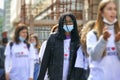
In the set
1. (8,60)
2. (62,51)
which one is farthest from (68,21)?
(8,60)

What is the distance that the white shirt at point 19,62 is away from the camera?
11945 millimetres

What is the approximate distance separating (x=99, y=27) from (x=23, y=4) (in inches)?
544

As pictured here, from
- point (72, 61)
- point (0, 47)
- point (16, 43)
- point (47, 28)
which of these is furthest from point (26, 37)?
point (47, 28)

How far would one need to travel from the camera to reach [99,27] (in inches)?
265

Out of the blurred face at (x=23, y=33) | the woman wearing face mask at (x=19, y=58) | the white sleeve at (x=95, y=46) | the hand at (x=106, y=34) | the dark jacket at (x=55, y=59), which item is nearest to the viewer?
the hand at (x=106, y=34)

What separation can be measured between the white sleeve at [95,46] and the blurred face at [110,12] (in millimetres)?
279

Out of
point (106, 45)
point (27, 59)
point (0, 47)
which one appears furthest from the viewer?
point (0, 47)

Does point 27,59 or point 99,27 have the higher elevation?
point 99,27

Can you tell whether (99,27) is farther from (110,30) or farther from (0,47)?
(0,47)

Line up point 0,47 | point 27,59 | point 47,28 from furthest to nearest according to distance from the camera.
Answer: point 47,28, point 0,47, point 27,59

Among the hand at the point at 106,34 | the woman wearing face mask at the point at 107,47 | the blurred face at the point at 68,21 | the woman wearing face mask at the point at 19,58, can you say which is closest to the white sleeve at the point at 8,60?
the woman wearing face mask at the point at 19,58

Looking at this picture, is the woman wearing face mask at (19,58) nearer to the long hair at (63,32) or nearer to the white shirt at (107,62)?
the long hair at (63,32)

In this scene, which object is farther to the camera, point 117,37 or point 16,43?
point 16,43

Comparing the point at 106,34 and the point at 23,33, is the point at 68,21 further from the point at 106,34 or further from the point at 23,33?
the point at 23,33
